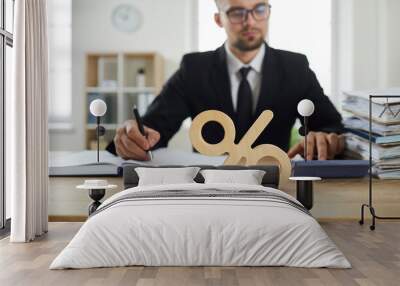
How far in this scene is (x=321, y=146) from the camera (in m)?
6.80

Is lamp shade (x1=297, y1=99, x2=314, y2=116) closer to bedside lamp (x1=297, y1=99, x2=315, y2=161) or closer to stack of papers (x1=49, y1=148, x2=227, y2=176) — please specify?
bedside lamp (x1=297, y1=99, x2=315, y2=161)

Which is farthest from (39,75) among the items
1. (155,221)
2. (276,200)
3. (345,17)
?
(345,17)

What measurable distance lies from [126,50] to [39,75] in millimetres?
1260

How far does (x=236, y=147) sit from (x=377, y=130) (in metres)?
1.51

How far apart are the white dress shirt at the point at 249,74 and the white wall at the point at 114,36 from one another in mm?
476

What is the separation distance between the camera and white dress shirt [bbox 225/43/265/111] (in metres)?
6.84

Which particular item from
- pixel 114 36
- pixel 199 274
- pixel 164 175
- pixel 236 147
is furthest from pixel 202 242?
pixel 114 36

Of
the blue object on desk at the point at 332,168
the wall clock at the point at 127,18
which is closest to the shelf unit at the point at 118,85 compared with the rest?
the wall clock at the point at 127,18

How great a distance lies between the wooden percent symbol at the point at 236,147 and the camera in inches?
263

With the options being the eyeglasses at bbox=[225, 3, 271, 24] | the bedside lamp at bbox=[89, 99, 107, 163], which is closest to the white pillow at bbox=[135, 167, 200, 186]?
the bedside lamp at bbox=[89, 99, 107, 163]

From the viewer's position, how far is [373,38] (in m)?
6.86

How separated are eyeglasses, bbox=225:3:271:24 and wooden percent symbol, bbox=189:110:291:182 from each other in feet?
3.40

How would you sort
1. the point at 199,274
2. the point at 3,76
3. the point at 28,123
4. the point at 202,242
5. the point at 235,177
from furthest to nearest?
1. the point at 235,177
2. the point at 3,76
3. the point at 28,123
4. the point at 202,242
5. the point at 199,274

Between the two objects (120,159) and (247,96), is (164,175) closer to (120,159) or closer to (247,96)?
(120,159)
